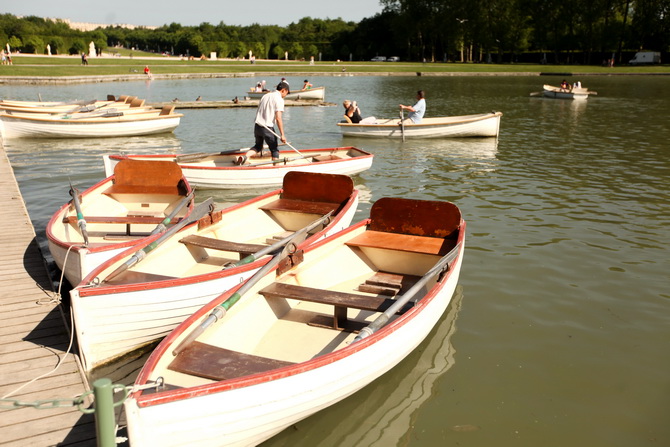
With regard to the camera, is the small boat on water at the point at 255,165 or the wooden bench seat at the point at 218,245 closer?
the wooden bench seat at the point at 218,245

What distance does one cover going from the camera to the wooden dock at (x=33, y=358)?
514 cm

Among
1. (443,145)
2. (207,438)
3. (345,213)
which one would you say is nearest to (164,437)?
(207,438)

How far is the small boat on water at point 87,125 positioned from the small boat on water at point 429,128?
798 cm

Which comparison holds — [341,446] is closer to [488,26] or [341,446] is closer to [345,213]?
[345,213]

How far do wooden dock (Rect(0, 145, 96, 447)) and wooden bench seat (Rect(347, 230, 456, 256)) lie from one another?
4118 mm

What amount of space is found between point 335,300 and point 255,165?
9.48 meters

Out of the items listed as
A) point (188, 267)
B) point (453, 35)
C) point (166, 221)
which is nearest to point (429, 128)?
point (166, 221)

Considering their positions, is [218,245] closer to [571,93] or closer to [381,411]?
[381,411]

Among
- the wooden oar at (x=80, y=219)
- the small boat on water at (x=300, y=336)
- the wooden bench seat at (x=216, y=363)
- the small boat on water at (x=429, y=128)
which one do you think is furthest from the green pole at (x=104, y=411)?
the small boat on water at (x=429, y=128)

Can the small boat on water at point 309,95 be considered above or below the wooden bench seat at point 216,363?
above

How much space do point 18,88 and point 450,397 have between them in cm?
5050

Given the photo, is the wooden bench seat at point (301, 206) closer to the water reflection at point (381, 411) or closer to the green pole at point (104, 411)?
the water reflection at point (381, 411)

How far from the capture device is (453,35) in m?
99.0

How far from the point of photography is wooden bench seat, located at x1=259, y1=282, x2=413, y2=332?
6379mm
